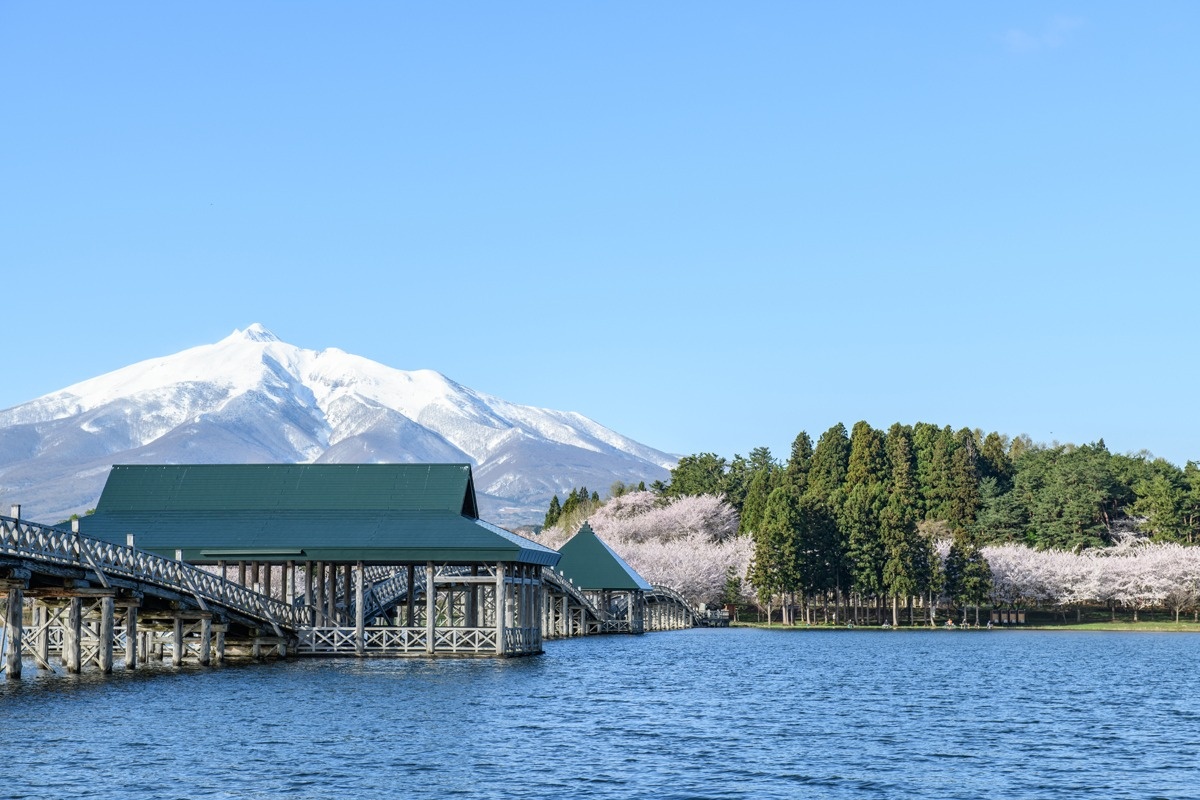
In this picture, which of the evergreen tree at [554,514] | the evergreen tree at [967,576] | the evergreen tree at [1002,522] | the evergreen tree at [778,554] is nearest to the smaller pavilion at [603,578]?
the evergreen tree at [778,554]

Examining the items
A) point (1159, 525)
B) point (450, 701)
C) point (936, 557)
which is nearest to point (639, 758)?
point (450, 701)

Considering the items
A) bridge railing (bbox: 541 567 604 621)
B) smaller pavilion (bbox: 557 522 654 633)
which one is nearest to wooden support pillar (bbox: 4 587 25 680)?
bridge railing (bbox: 541 567 604 621)

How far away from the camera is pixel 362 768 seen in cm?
3147

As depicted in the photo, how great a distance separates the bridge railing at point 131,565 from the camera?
44219 millimetres

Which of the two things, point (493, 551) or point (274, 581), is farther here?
point (274, 581)

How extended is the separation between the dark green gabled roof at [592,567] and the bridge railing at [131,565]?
39750mm

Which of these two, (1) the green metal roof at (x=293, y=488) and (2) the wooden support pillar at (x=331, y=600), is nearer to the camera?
(2) the wooden support pillar at (x=331, y=600)

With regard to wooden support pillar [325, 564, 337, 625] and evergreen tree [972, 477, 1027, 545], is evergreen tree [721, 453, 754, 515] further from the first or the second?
wooden support pillar [325, 564, 337, 625]

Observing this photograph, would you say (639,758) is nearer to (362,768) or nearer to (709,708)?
(362,768)

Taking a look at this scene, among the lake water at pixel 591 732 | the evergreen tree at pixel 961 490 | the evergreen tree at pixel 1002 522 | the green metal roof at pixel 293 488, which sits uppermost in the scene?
the evergreen tree at pixel 961 490

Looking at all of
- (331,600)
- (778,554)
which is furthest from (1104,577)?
(331,600)

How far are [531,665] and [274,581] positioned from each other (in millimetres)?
65898

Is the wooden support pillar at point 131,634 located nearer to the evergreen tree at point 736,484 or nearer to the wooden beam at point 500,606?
the wooden beam at point 500,606

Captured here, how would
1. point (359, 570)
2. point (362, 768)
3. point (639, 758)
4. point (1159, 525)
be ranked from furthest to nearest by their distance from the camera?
point (1159, 525) → point (359, 570) → point (639, 758) → point (362, 768)
